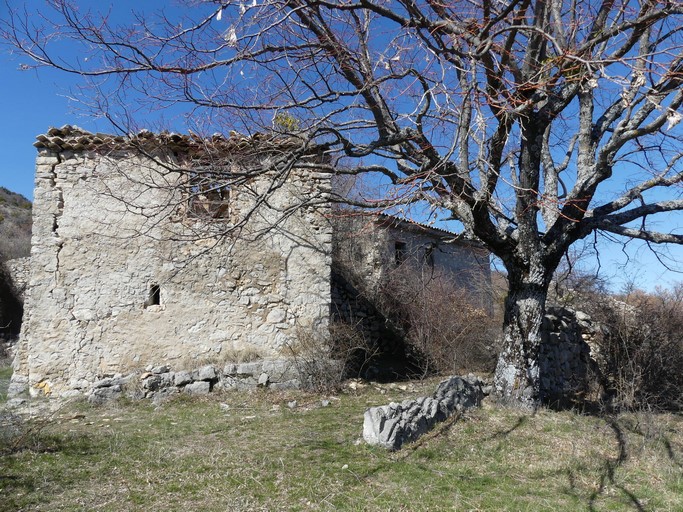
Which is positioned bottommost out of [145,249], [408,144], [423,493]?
[423,493]

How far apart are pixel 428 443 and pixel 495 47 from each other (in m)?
4.33

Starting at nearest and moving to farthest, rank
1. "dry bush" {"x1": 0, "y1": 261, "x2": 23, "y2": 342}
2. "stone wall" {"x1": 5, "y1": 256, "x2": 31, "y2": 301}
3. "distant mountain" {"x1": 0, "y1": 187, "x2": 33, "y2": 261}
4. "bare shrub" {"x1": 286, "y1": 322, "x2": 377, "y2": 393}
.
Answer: "bare shrub" {"x1": 286, "y1": 322, "x2": 377, "y2": 393} < "dry bush" {"x1": 0, "y1": 261, "x2": 23, "y2": 342} < "stone wall" {"x1": 5, "y1": 256, "x2": 31, "y2": 301} < "distant mountain" {"x1": 0, "y1": 187, "x2": 33, "y2": 261}

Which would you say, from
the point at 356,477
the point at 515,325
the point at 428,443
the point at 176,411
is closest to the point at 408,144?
the point at 515,325

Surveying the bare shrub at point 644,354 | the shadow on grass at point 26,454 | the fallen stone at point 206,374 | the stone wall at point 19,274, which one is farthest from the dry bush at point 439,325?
the stone wall at point 19,274

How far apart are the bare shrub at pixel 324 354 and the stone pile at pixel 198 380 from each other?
0.75 ft

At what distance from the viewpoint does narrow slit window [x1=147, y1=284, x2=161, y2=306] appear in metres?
8.81

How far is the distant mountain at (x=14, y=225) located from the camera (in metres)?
22.9

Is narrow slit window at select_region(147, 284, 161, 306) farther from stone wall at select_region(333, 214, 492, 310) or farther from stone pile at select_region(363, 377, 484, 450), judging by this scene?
stone pile at select_region(363, 377, 484, 450)

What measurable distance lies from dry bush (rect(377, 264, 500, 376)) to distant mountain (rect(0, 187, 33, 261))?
1613cm

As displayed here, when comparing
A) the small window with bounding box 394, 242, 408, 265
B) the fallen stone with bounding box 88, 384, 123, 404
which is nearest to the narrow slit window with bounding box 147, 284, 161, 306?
the fallen stone with bounding box 88, 384, 123, 404

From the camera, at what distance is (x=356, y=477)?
4625 mm

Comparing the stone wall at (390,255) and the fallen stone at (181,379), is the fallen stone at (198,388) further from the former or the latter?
the stone wall at (390,255)

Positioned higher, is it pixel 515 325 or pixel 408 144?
pixel 408 144

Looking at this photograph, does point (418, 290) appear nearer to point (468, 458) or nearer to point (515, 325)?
point (515, 325)
